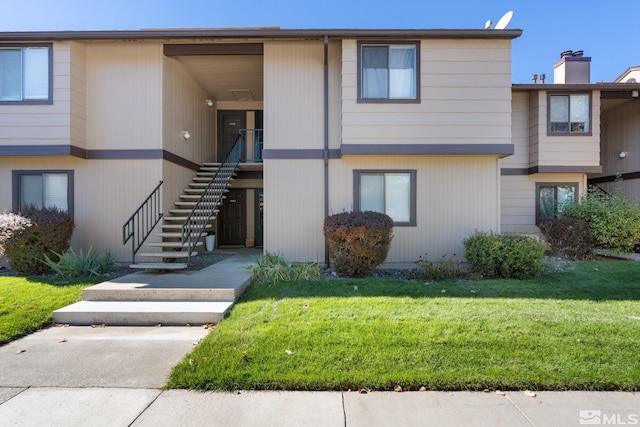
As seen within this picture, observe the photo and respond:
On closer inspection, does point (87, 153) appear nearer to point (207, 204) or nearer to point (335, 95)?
point (207, 204)

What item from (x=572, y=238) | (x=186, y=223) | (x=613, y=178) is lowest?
(x=572, y=238)

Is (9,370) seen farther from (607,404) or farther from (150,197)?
(607,404)

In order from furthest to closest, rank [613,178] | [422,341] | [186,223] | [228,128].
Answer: [613,178]
[228,128]
[186,223]
[422,341]

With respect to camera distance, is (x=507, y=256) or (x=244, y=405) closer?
(x=244, y=405)

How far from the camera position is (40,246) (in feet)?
23.5

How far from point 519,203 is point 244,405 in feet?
36.9

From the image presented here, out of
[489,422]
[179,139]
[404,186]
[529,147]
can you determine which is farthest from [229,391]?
[529,147]

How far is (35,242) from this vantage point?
7.15 meters

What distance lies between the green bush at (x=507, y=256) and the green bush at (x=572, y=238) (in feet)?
10.2

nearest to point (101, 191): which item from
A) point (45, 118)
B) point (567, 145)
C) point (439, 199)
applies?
point (45, 118)

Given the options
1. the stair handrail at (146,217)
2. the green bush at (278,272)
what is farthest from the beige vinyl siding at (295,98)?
the stair handrail at (146,217)

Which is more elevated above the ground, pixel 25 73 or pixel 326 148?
pixel 25 73

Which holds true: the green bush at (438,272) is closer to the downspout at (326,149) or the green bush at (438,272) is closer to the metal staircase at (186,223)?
the downspout at (326,149)

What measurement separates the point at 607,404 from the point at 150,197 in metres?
8.82
